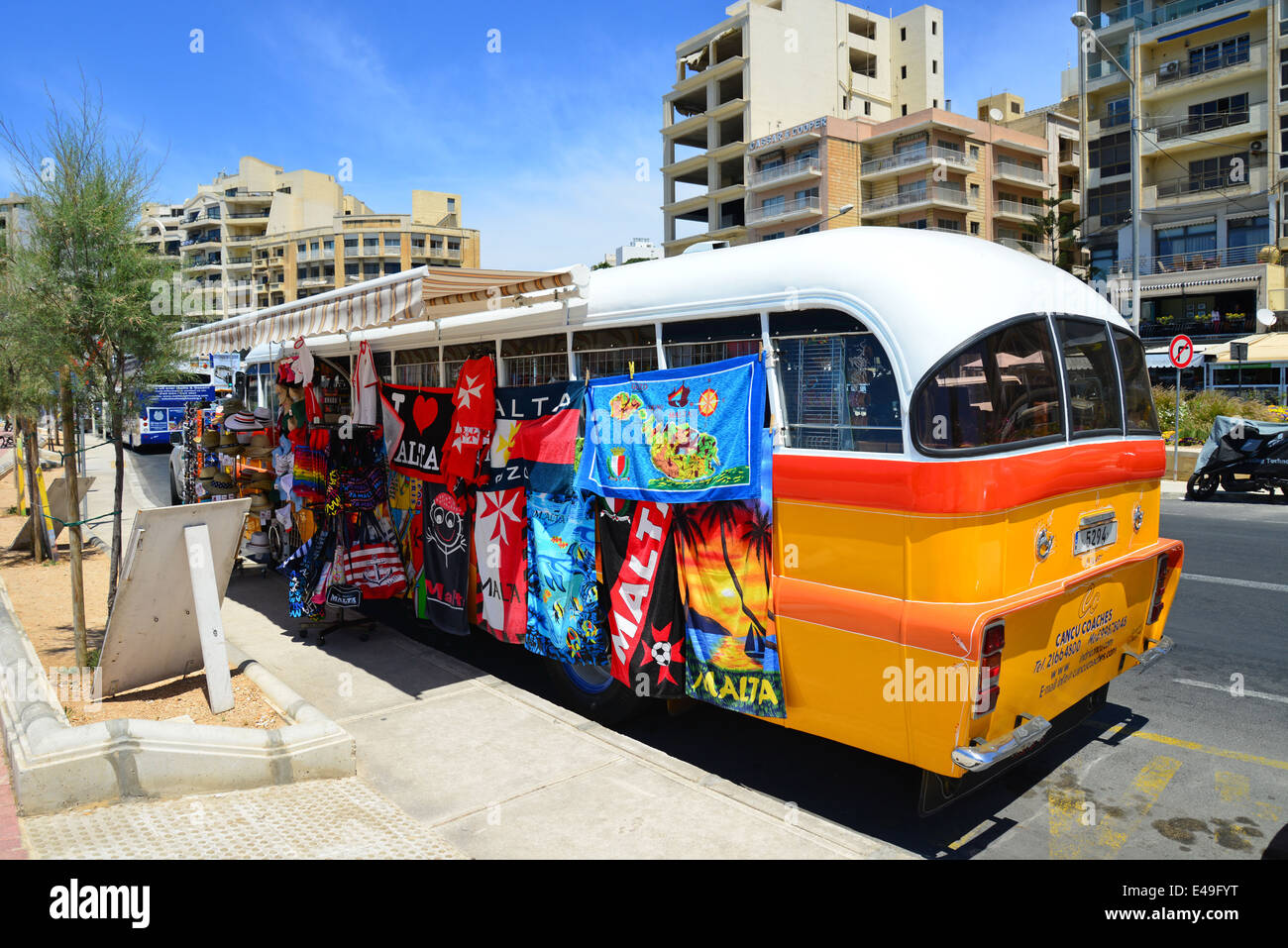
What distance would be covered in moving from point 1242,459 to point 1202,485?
0.92 metres

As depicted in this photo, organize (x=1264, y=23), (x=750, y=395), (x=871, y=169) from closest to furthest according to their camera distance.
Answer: (x=750, y=395), (x=1264, y=23), (x=871, y=169)

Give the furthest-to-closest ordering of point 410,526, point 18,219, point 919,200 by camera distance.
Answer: point 919,200
point 410,526
point 18,219

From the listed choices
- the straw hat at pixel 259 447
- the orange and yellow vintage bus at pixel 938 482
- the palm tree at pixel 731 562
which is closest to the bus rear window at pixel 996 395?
the orange and yellow vintage bus at pixel 938 482

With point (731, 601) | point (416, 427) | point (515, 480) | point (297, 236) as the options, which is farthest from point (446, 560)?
point (297, 236)

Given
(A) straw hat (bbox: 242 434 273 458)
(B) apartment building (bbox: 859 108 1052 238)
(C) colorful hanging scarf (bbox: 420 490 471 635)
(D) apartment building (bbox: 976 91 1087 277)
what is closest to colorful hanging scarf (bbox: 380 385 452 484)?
(C) colorful hanging scarf (bbox: 420 490 471 635)

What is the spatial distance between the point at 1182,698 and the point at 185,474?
1232 centimetres

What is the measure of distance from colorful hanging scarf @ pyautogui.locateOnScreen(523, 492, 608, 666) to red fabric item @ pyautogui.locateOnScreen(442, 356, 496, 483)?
0.78 meters

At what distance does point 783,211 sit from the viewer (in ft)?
185

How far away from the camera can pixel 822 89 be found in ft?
205

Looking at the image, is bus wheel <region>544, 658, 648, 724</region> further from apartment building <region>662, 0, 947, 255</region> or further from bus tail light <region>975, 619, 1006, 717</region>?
apartment building <region>662, 0, 947, 255</region>

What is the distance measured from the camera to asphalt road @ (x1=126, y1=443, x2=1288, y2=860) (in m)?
4.51

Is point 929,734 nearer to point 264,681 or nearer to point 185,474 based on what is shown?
point 264,681

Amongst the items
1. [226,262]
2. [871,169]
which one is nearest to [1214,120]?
[871,169]

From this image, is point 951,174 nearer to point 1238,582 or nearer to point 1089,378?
point 1238,582
